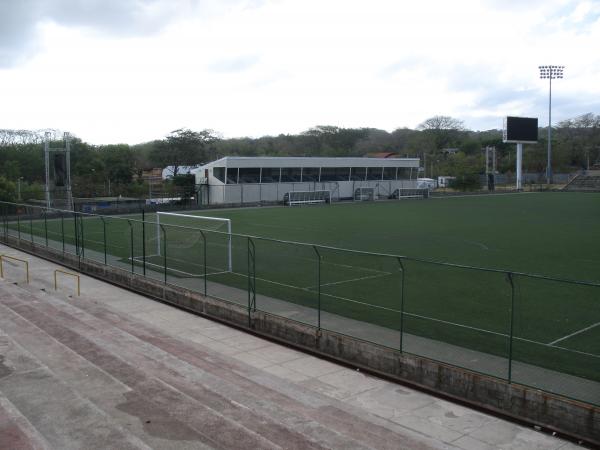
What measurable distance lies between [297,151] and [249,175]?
73229 mm

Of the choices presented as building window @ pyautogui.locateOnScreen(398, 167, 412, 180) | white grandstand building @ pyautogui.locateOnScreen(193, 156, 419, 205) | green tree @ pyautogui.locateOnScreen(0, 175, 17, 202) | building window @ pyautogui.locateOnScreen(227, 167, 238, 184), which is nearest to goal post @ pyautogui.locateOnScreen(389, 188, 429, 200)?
white grandstand building @ pyautogui.locateOnScreen(193, 156, 419, 205)

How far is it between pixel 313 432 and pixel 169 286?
1052 cm

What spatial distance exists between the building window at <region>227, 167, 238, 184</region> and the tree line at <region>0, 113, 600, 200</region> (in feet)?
57.4

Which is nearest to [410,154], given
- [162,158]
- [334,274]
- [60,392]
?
[162,158]

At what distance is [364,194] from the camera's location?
7306 cm

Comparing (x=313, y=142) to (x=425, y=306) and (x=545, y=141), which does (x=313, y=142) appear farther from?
(x=425, y=306)

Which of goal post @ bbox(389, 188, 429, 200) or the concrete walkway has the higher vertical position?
goal post @ bbox(389, 188, 429, 200)

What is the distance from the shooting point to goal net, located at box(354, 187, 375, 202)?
71.6m

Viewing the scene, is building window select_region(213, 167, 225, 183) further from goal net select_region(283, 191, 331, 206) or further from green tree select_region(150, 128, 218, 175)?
green tree select_region(150, 128, 218, 175)

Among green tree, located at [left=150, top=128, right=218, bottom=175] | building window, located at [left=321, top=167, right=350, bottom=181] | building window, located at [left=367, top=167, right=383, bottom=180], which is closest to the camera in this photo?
building window, located at [left=321, top=167, right=350, bottom=181]

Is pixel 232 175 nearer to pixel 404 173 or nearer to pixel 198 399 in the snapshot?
pixel 404 173

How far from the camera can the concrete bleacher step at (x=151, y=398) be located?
27.8ft

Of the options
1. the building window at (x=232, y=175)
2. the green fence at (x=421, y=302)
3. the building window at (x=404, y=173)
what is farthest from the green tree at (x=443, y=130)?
the green fence at (x=421, y=302)

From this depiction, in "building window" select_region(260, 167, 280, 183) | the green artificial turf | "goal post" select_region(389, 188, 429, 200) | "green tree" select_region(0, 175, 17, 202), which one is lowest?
the green artificial turf
